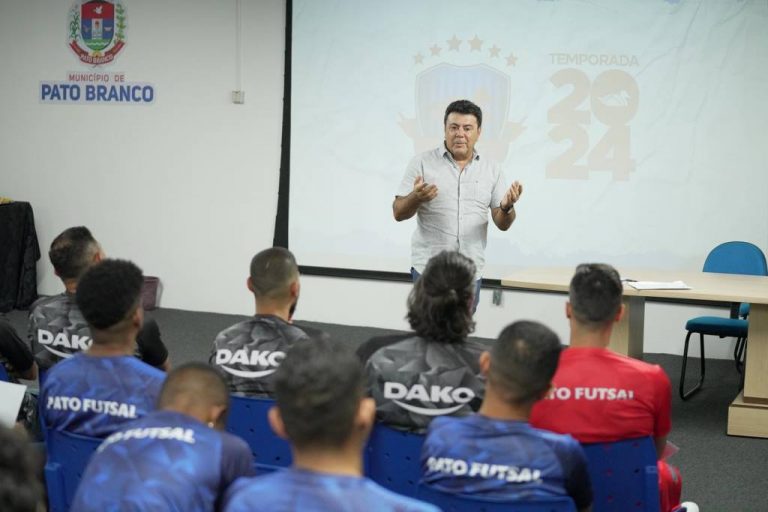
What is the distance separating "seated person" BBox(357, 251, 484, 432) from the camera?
235 cm

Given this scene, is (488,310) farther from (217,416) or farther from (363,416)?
(363,416)

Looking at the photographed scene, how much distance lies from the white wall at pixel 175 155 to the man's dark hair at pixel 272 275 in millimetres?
3871

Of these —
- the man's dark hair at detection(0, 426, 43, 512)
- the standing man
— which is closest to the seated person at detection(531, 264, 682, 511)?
the man's dark hair at detection(0, 426, 43, 512)

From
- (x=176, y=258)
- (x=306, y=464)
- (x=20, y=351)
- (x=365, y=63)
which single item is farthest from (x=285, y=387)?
(x=176, y=258)

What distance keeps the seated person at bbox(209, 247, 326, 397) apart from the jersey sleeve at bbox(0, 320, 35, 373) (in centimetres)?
78

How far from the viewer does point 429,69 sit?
650cm

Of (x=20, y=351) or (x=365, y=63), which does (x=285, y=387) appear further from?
(x=365, y=63)

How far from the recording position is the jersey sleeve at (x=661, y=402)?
2.42 meters

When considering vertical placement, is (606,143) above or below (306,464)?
above

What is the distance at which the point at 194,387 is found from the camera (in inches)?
76.5

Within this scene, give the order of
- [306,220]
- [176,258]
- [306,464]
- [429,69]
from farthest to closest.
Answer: [176,258]
[306,220]
[429,69]
[306,464]

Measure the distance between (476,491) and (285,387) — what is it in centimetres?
56

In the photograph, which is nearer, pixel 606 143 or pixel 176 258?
pixel 606 143

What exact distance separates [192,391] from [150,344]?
3.50 feet
